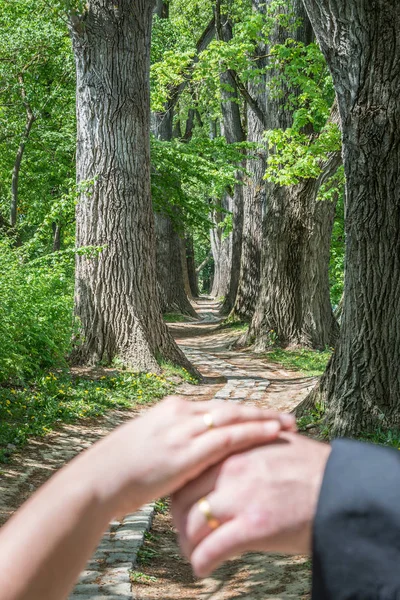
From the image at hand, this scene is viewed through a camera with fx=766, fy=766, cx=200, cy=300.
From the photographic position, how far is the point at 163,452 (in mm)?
900

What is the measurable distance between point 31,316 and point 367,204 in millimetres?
4321

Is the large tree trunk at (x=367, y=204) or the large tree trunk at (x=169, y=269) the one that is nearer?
the large tree trunk at (x=367, y=204)

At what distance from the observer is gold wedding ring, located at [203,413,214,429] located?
0.92 m

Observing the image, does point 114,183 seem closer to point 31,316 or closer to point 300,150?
point 31,316

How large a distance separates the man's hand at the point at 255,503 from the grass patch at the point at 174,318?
79.3 feet

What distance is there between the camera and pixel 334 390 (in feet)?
27.0

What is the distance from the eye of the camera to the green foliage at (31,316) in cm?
851

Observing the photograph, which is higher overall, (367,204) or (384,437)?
(367,204)

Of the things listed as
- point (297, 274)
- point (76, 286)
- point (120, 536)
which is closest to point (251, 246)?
point (297, 274)

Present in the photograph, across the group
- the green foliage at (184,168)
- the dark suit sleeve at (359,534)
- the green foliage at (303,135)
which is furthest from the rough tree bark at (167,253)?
the dark suit sleeve at (359,534)

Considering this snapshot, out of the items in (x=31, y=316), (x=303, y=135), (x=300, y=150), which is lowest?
(x=31, y=316)

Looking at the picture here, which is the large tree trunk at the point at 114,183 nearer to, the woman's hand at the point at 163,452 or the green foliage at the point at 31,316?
the green foliage at the point at 31,316

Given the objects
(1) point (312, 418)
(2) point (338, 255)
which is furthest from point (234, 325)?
(1) point (312, 418)

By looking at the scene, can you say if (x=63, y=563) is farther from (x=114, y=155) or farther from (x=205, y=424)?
(x=114, y=155)
